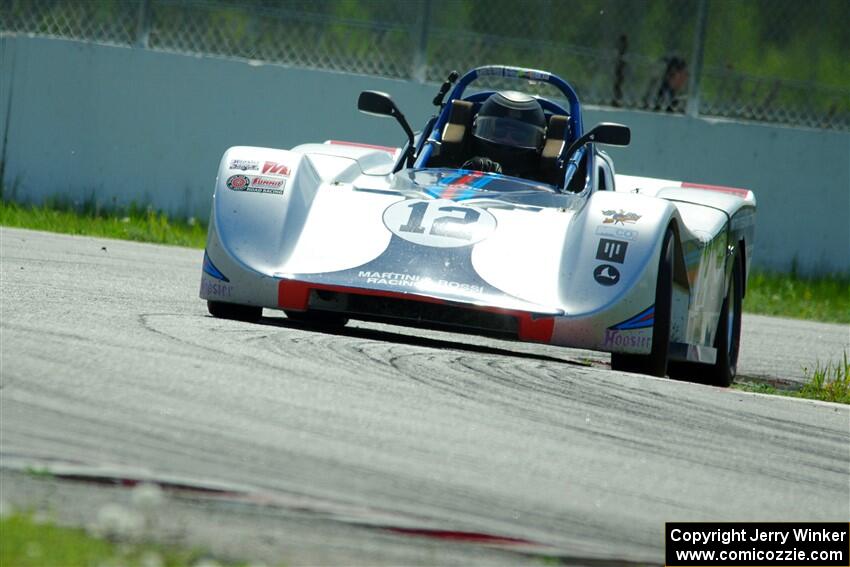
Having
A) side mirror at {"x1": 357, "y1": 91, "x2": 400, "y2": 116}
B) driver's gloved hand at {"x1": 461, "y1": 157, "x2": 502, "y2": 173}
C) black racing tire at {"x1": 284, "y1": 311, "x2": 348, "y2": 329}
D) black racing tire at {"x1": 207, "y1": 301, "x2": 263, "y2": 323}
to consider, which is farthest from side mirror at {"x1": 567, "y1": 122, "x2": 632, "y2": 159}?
black racing tire at {"x1": 207, "y1": 301, "x2": 263, "y2": 323}

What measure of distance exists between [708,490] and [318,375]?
133 centimetres

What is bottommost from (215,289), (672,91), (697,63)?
(215,289)

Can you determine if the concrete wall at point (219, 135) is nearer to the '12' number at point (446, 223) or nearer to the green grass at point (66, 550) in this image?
the '12' number at point (446, 223)

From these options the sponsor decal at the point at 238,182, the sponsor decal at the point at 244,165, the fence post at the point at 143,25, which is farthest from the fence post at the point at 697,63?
the sponsor decal at the point at 238,182

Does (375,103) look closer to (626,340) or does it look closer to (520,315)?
(520,315)

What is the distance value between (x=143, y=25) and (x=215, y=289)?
257 inches

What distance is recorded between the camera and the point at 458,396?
4309 mm

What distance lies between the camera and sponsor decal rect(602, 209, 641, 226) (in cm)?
571

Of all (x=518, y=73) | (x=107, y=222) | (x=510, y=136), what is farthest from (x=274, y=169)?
(x=107, y=222)

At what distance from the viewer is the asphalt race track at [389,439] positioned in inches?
116

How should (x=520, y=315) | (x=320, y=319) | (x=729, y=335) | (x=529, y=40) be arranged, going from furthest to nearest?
(x=529, y=40)
(x=729, y=335)
(x=320, y=319)
(x=520, y=315)

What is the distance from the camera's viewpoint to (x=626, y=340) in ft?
18.2

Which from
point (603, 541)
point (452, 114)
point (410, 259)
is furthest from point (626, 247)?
point (603, 541)

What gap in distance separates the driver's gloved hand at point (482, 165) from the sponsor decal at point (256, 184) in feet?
4.52
